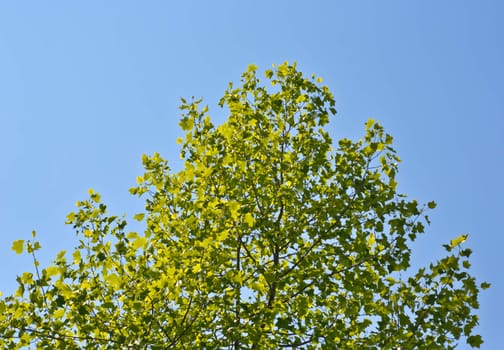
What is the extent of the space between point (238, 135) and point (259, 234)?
7.82ft

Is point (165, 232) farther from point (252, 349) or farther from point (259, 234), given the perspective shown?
point (252, 349)

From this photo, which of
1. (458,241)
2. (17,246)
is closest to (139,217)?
(17,246)

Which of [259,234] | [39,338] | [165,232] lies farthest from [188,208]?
[39,338]

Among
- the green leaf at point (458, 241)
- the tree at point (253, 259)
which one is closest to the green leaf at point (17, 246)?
the tree at point (253, 259)

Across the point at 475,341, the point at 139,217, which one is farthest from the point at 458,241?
the point at 139,217

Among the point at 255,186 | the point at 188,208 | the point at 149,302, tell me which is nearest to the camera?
the point at 149,302

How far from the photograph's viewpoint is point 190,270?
26.5ft

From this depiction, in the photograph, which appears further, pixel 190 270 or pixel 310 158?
pixel 310 158

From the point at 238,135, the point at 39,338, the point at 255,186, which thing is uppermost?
the point at 238,135

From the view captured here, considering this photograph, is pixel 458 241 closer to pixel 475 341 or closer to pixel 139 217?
pixel 475 341

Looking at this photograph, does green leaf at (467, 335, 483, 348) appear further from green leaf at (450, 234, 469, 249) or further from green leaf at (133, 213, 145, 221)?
green leaf at (133, 213, 145, 221)

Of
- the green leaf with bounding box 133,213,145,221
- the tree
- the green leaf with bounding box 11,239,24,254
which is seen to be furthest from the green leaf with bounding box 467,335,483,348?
the green leaf with bounding box 11,239,24,254

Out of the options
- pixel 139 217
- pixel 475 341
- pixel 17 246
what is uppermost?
pixel 139 217

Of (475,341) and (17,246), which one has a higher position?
(17,246)
